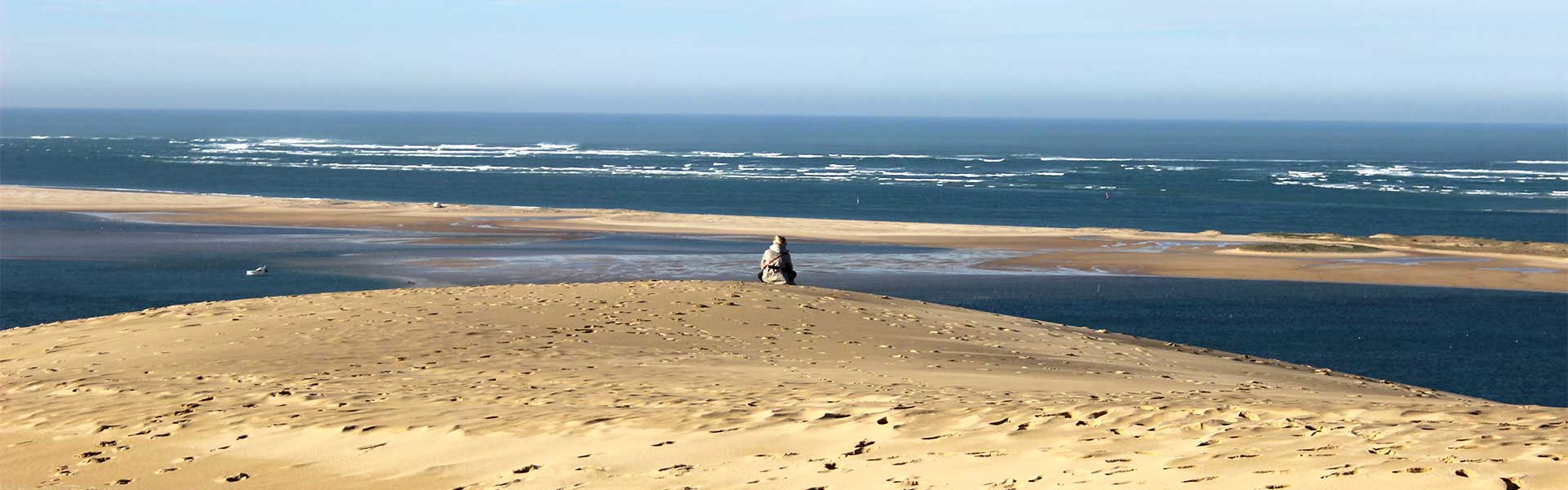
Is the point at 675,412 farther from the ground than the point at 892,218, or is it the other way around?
the point at 675,412

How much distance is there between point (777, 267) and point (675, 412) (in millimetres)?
10824

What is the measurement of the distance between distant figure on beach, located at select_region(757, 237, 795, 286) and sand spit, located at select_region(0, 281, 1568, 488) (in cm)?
340

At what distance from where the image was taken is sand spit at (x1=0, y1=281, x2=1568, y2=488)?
7.32 metres

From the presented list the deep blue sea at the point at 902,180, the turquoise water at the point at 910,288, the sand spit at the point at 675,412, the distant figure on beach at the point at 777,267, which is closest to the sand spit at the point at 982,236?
the turquoise water at the point at 910,288

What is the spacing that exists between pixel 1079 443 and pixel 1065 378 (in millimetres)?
5399

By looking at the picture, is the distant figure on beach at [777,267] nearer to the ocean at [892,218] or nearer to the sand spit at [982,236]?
the ocean at [892,218]

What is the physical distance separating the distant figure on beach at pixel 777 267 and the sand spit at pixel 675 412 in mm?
3399

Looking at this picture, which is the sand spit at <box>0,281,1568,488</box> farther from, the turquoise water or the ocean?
the ocean

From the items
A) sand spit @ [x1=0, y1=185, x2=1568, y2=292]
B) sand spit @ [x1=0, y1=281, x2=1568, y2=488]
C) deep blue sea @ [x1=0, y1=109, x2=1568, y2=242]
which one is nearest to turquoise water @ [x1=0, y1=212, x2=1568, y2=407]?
sand spit @ [x1=0, y1=185, x2=1568, y2=292]

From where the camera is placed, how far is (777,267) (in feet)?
66.5

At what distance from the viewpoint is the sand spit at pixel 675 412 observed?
7.32 metres

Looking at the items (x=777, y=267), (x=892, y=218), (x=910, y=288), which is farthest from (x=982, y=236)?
(x=777, y=267)

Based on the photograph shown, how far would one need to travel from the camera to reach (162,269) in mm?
34500

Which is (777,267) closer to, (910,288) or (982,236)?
(910,288)
